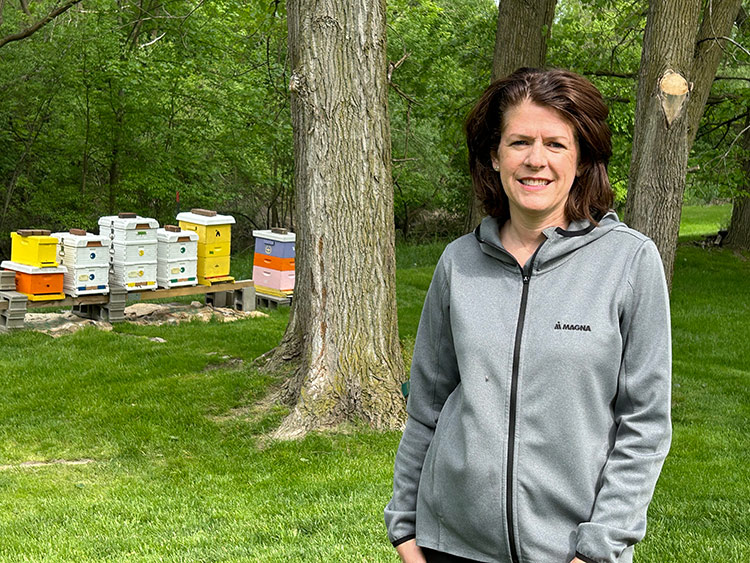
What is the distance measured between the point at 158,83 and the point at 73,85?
1.72 meters

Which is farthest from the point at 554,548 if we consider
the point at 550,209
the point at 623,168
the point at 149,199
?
the point at 149,199

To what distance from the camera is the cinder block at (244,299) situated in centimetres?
1355

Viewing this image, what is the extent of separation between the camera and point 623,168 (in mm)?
19422

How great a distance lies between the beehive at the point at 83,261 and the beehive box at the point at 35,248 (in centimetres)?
20

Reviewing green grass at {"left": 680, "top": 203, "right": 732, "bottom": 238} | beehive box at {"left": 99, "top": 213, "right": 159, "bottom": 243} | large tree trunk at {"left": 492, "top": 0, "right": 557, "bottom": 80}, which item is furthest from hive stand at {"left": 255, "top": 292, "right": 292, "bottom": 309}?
green grass at {"left": 680, "top": 203, "right": 732, "bottom": 238}

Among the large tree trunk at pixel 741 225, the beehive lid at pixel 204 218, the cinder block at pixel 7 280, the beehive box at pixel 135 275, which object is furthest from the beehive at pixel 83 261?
the large tree trunk at pixel 741 225

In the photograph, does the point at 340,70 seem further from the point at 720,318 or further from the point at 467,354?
the point at 720,318

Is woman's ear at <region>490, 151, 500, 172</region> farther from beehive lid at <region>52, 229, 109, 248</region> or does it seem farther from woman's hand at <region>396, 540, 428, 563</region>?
beehive lid at <region>52, 229, 109, 248</region>

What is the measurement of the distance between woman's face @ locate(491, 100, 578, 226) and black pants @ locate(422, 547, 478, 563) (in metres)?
0.83

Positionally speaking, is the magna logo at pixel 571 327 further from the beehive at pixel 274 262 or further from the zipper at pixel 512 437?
the beehive at pixel 274 262

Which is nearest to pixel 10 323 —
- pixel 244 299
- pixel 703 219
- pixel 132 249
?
pixel 132 249

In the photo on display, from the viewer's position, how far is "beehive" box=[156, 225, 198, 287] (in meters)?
12.2

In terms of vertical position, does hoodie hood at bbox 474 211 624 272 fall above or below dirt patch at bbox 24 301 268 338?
above

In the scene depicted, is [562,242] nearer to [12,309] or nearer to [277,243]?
[12,309]
